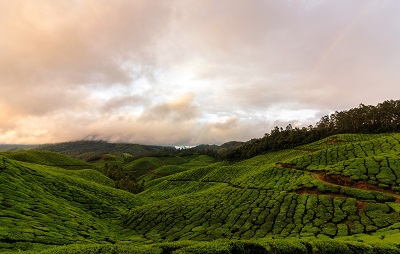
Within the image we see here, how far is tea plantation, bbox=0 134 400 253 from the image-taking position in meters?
19.6

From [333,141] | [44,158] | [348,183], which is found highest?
[44,158]

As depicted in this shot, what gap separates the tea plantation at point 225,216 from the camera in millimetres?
19562

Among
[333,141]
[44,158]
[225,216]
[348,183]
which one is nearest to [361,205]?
[348,183]

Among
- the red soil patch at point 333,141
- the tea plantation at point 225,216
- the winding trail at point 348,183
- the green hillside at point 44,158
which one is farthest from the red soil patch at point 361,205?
the green hillside at point 44,158

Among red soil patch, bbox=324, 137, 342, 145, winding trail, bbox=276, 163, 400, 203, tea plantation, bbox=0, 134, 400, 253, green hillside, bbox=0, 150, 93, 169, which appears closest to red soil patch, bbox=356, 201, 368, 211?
tea plantation, bbox=0, 134, 400, 253

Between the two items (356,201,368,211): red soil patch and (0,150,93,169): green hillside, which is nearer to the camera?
(356,201,368,211): red soil patch

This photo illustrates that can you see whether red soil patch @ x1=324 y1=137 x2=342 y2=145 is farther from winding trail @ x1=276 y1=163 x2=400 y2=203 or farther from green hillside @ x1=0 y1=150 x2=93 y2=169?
green hillside @ x1=0 y1=150 x2=93 y2=169

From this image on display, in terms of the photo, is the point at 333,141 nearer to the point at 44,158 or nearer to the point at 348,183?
the point at 348,183

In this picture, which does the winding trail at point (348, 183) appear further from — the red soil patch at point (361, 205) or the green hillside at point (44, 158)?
the green hillside at point (44, 158)

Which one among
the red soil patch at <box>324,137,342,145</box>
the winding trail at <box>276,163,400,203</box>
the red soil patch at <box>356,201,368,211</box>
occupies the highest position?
the red soil patch at <box>324,137,342,145</box>

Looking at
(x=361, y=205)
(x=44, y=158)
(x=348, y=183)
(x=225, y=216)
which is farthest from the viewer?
(x=44, y=158)

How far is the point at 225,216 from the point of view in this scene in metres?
36.6

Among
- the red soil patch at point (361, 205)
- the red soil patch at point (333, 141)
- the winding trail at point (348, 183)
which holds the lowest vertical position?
the red soil patch at point (361, 205)

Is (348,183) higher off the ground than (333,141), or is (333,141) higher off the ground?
(333,141)
